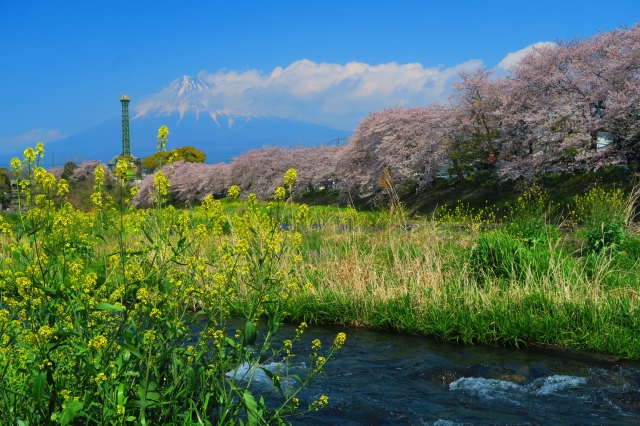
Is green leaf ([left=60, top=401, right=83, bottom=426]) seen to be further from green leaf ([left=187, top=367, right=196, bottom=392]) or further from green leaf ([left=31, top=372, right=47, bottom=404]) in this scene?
green leaf ([left=187, top=367, right=196, bottom=392])

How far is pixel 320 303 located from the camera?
9672 millimetres

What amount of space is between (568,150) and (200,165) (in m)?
35.9

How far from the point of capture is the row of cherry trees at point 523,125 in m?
21.7

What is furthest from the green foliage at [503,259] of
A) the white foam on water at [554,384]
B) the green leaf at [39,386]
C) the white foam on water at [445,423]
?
the green leaf at [39,386]

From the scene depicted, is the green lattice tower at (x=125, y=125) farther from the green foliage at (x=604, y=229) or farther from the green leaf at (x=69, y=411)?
the green leaf at (x=69, y=411)

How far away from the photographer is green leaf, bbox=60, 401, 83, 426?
2877mm

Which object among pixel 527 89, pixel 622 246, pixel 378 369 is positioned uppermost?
pixel 527 89

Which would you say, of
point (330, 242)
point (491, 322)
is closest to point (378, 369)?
point (491, 322)

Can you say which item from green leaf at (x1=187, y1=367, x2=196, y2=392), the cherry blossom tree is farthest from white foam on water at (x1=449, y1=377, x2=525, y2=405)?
the cherry blossom tree

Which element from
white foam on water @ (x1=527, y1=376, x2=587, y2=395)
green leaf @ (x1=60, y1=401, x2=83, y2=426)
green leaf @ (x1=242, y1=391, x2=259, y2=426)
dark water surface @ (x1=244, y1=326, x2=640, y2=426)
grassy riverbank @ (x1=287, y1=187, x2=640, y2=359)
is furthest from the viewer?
grassy riverbank @ (x1=287, y1=187, x2=640, y2=359)

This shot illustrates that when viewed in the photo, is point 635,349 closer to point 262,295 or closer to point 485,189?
point 262,295

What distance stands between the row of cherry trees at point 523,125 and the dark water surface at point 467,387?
627 inches

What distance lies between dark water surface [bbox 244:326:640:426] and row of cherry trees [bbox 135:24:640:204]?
52.2 feet

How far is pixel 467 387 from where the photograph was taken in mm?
6746
